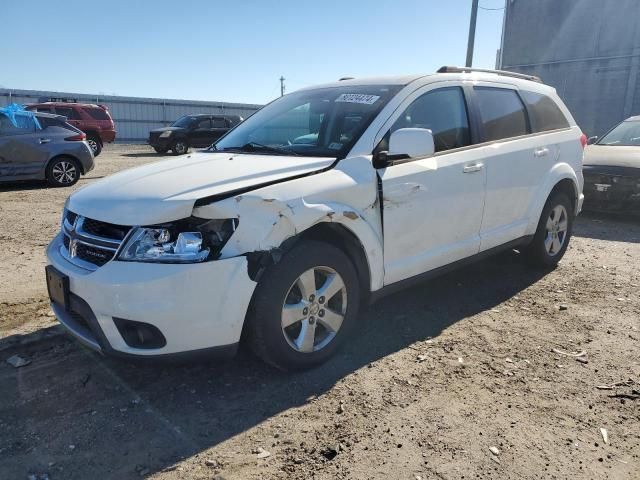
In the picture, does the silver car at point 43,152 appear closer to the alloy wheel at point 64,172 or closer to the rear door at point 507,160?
the alloy wheel at point 64,172

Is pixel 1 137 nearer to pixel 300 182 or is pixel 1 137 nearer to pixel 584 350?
pixel 300 182

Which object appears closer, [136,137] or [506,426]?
[506,426]

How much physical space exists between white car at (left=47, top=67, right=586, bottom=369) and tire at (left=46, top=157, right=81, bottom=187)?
25.3 ft

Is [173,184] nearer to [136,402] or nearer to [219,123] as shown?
[136,402]

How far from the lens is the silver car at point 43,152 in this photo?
9.65m

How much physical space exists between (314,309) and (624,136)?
793 cm

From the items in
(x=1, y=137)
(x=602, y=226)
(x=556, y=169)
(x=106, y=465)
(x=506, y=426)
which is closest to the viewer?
(x=106, y=465)

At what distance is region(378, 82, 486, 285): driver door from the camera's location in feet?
11.0

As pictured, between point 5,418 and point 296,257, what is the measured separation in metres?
1.70

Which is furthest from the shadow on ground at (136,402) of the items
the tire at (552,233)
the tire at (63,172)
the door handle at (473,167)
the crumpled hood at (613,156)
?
the tire at (63,172)

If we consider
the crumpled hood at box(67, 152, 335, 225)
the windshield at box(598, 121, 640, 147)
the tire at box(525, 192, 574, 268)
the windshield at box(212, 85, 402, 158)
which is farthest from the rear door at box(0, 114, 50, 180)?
the windshield at box(598, 121, 640, 147)

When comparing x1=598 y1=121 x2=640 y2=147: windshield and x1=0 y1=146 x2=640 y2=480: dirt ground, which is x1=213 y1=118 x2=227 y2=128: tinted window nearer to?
x1=598 y1=121 x2=640 y2=147: windshield

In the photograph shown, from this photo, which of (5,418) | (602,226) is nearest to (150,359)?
(5,418)

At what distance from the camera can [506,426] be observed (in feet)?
8.50
